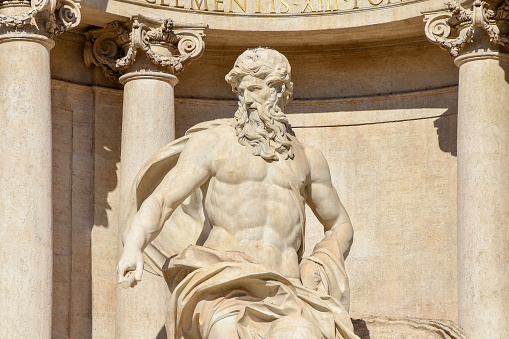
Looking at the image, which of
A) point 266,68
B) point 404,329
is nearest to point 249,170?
point 266,68

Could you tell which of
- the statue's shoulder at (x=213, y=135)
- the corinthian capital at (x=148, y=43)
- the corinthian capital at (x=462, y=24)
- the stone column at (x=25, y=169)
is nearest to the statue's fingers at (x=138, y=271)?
the statue's shoulder at (x=213, y=135)

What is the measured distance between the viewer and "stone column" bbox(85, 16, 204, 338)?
1781 cm

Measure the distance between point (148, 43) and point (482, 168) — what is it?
4.15 metres

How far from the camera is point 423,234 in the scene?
19.1 metres

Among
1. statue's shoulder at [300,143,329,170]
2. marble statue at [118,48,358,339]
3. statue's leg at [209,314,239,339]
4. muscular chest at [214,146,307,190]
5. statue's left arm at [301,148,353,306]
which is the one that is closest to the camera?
statue's leg at [209,314,239,339]

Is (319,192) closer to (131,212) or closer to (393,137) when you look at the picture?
(131,212)

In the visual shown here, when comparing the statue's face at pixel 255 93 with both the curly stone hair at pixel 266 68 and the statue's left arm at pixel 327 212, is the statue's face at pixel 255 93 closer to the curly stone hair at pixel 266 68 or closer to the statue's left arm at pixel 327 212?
the curly stone hair at pixel 266 68

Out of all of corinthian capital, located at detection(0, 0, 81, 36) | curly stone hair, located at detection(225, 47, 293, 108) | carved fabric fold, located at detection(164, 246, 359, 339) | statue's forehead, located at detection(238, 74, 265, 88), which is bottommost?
carved fabric fold, located at detection(164, 246, 359, 339)

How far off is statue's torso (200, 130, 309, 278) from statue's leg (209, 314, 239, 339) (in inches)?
30.6

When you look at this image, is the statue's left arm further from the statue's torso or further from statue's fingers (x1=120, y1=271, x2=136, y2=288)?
statue's fingers (x1=120, y1=271, x2=136, y2=288)

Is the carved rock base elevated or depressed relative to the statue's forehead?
depressed

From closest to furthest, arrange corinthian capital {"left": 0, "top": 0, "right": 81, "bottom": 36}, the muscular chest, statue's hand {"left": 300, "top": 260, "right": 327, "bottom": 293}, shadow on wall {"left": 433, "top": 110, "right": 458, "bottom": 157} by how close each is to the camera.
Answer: statue's hand {"left": 300, "top": 260, "right": 327, "bottom": 293} < the muscular chest < corinthian capital {"left": 0, "top": 0, "right": 81, "bottom": 36} < shadow on wall {"left": 433, "top": 110, "right": 458, "bottom": 157}

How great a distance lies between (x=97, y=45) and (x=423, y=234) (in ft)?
15.1

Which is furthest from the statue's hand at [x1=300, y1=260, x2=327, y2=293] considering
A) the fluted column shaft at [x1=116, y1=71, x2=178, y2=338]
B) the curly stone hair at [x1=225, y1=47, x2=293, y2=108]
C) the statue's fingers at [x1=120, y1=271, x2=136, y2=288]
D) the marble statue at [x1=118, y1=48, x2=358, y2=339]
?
the fluted column shaft at [x1=116, y1=71, x2=178, y2=338]
